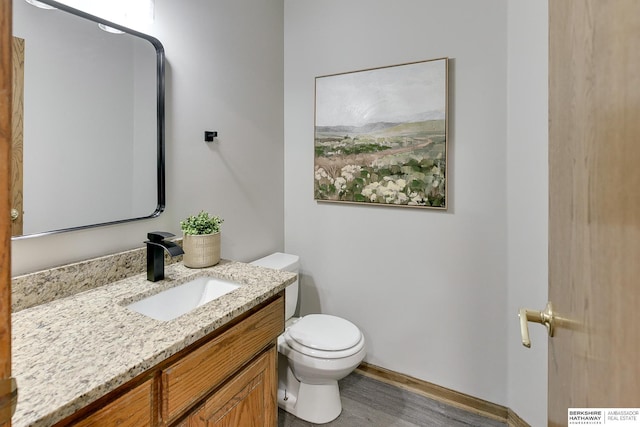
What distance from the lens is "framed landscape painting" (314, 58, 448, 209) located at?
1.82 metres

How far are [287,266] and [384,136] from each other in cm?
102

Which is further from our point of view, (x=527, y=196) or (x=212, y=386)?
(x=527, y=196)

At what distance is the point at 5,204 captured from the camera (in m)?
0.34

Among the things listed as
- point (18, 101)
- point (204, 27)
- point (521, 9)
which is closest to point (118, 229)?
point (18, 101)

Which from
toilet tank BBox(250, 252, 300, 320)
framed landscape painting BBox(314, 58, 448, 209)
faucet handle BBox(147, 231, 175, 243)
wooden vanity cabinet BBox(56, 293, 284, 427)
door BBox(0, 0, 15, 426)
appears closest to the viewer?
door BBox(0, 0, 15, 426)

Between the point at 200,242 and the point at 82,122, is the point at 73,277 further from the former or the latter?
the point at 82,122

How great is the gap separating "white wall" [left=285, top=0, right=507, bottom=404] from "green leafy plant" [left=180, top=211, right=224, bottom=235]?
860mm

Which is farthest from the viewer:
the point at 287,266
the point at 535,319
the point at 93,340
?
the point at 287,266

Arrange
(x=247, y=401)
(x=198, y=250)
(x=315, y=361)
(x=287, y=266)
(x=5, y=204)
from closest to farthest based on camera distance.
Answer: (x=5, y=204)
(x=247, y=401)
(x=198, y=250)
(x=315, y=361)
(x=287, y=266)

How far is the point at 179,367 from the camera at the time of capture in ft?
2.85

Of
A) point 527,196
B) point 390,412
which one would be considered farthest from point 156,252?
point 527,196

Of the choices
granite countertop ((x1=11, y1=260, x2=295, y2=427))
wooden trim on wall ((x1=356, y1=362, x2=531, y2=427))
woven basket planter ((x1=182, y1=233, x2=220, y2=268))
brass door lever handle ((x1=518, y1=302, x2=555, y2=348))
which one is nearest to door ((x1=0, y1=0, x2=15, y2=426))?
granite countertop ((x1=11, y1=260, x2=295, y2=427))

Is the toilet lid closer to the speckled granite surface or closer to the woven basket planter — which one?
the woven basket planter

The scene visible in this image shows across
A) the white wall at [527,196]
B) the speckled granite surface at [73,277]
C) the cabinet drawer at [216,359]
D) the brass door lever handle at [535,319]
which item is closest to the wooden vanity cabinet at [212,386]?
the cabinet drawer at [216,359]
